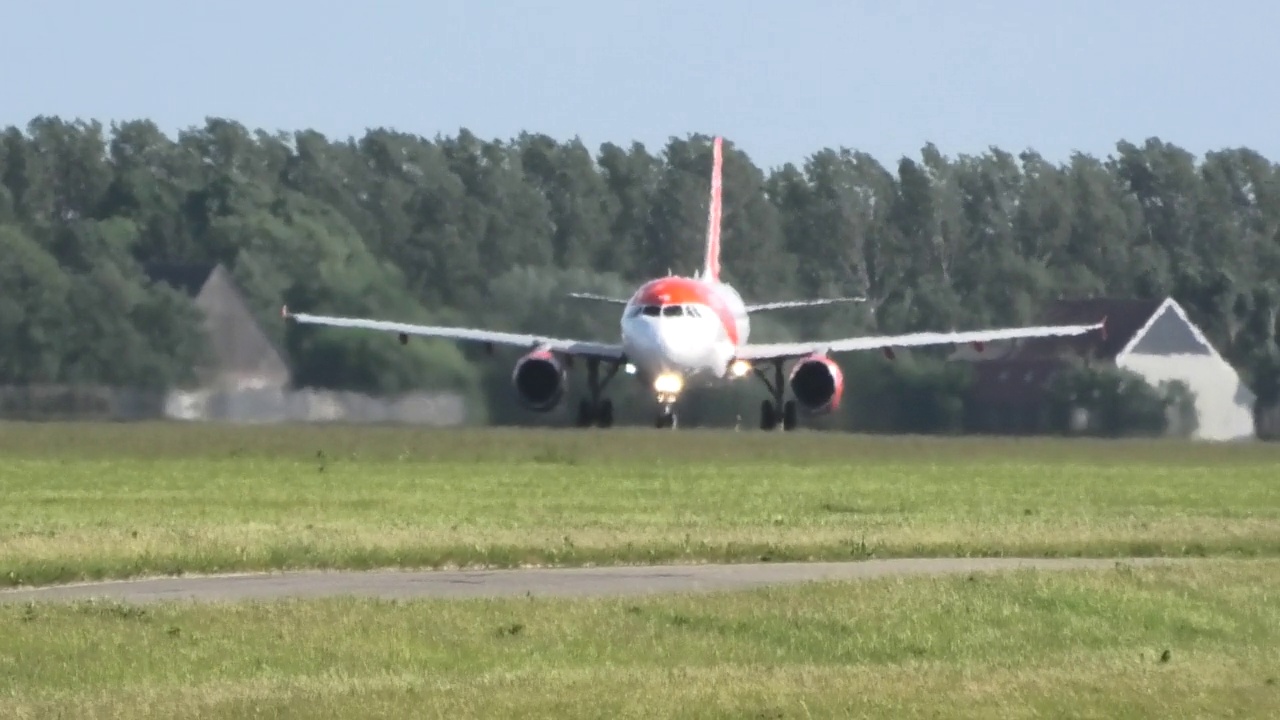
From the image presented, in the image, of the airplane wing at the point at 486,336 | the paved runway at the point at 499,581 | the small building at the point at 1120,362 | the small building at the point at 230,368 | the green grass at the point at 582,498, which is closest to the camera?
the paved runway at the point at 499,581

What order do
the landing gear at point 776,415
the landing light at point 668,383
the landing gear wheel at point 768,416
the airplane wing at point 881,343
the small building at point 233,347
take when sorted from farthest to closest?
the airplane wing at point 881,343
the landing gear wheel at point 768,416
the landing gear at point 776,415
the small building at point 233,347
the landing light at point 668,383

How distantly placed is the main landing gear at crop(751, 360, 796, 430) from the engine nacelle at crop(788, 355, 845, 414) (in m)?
0.34

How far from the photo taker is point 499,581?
2270 cm

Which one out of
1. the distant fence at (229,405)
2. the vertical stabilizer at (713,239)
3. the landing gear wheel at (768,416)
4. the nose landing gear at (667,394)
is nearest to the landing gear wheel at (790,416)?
the landing gear wheel at (768,416)

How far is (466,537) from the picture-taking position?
26281mm

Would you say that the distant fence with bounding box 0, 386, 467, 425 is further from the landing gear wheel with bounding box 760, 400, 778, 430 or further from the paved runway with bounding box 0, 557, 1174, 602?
the paved runway with bounding box 0, 557, 1174, 602

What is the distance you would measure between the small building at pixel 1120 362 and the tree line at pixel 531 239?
4.65 ft

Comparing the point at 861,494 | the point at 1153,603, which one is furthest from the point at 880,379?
the point at 1153,603

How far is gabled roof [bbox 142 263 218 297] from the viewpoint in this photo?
58.3m

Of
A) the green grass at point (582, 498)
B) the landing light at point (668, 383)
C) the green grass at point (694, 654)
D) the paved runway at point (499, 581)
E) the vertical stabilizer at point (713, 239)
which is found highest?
the vertical stabilizer at point (713, 239)

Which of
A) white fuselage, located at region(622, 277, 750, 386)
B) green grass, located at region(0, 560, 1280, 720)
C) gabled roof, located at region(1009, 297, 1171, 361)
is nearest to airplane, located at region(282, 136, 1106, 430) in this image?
white fuselage, located at region(622, 277, 750, 386)

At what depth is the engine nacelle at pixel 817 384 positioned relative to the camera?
51094mm

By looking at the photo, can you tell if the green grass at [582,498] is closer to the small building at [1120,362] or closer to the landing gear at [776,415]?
the landing gear at [776,415]

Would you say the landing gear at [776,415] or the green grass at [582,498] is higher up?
the landing gear at [776,415]
